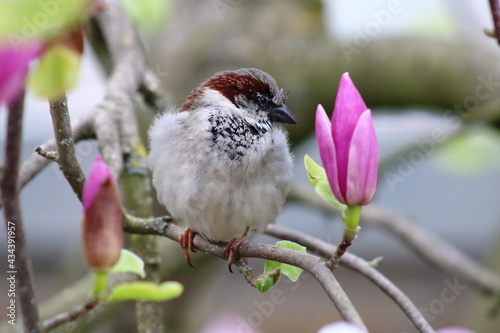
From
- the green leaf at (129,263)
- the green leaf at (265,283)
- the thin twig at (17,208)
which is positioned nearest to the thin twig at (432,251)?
the green leaf at (265,283)

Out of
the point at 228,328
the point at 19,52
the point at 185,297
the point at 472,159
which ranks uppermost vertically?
the point at 19,52

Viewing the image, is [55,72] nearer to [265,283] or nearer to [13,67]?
[13,67]

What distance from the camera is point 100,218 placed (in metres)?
0.71

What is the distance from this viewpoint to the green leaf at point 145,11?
301 cm

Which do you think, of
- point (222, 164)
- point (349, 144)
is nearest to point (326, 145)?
point (349, 144)

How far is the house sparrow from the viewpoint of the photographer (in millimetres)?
1688

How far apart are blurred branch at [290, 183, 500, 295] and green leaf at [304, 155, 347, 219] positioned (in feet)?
4.50

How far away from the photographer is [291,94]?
2.83m

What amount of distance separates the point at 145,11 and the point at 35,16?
261 cm

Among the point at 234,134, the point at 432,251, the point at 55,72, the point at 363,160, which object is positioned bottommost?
the point at 432,251

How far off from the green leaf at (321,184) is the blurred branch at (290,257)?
10 centimetres

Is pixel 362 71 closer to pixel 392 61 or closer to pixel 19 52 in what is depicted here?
pixel 392 61

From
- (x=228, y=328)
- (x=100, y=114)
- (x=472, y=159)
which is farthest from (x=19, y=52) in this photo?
(x=472, y=159)

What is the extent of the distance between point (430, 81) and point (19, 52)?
8.18 ft
